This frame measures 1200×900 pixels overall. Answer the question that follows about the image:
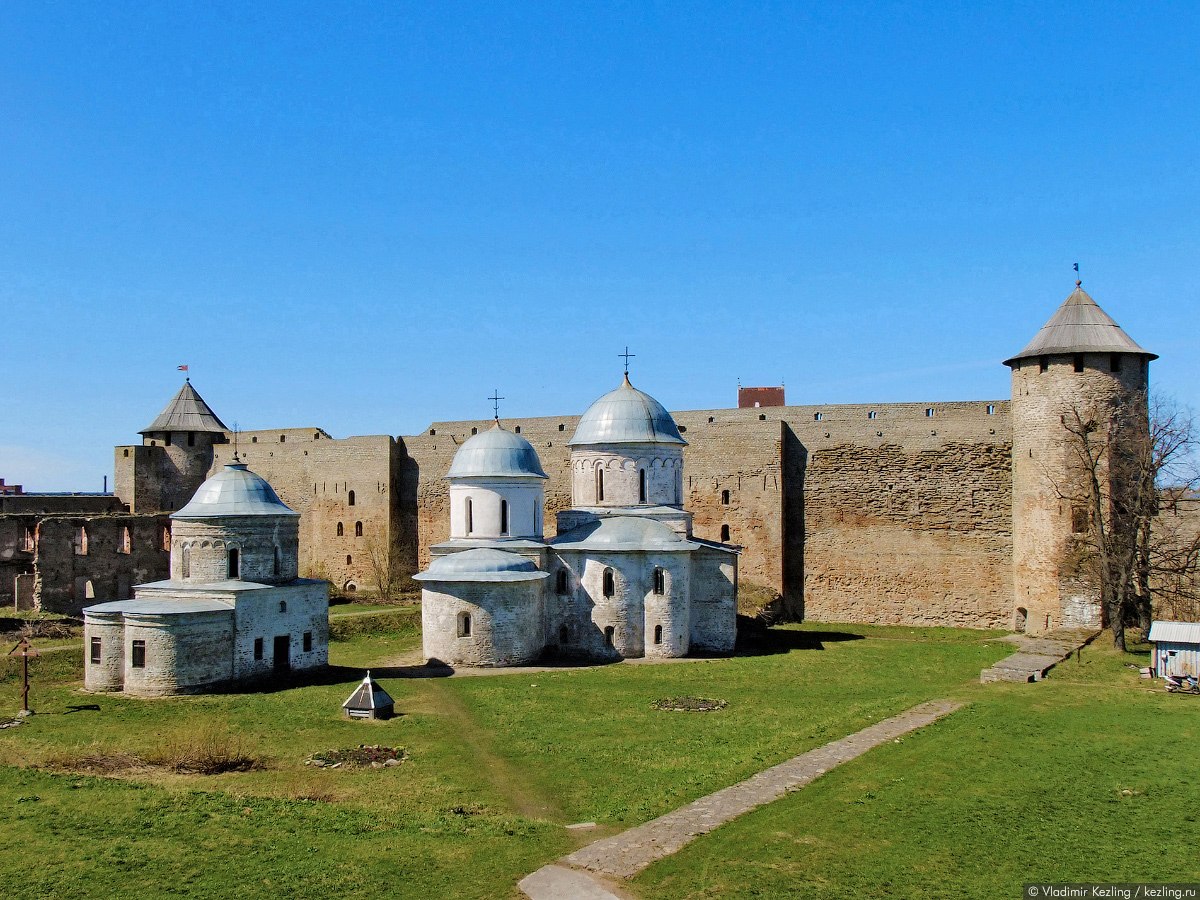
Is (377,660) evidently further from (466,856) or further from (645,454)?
(466,856)

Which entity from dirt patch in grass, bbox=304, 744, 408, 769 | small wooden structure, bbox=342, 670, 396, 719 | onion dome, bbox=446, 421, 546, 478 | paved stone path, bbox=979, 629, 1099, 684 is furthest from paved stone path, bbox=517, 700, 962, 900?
onion dome, bbox=446, 421, 546, 478

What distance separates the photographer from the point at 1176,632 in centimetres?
1947

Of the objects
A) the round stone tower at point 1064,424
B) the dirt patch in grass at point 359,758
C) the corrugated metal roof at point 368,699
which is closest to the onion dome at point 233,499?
the corrugated metal roof at point 368,699

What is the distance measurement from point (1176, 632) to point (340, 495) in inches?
1094

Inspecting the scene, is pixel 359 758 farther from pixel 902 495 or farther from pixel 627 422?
pixel 902 495

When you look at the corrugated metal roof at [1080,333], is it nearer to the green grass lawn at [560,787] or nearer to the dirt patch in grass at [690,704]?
the green grass lawn at [560,787]

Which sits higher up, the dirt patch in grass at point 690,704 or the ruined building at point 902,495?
the ruined building at point 902,495

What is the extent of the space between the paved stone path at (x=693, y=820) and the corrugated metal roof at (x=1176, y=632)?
6.11 metres

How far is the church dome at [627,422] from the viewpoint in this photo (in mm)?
27562

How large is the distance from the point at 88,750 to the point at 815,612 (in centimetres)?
2177

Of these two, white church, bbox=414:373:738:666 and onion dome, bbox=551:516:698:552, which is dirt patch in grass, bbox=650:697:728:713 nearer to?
white church, bbox=414:373:738:666

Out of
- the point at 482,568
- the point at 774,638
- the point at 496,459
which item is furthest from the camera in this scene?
the point at 774,638

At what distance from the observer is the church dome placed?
90.4 ft

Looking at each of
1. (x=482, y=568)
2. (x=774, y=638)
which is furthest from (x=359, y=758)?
(x=774, y=638)
